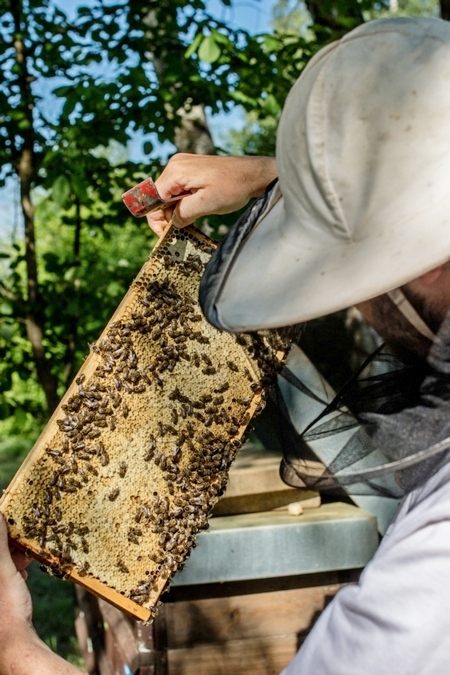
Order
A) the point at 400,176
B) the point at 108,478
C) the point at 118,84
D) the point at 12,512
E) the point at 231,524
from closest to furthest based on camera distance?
the point at 400,176 → the point at 12,512 → the point at 108,478 → the point at 231,524 → the point at 118,84

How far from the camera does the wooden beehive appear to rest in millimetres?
2158

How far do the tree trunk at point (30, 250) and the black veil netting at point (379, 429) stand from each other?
3089 mm

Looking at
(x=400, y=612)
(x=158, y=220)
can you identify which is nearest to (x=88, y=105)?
(x=158, y=220)

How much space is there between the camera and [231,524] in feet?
10.5

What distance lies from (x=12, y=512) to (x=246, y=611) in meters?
1.61

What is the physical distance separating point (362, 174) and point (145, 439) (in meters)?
1.33

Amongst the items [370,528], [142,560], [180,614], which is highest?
[142,560]

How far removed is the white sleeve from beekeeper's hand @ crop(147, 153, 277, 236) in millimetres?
1215

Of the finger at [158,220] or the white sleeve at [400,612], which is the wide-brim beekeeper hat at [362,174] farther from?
the finger at [158,220]

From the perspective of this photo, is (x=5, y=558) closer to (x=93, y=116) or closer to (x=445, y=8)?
(x=93, y=116)

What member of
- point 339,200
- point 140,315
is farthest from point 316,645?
point 140,315

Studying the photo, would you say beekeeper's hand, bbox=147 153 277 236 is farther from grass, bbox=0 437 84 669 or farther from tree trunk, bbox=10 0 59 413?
grass, bbox=0 437 84 669

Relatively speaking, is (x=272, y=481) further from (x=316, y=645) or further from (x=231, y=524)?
(x=316, y=645)

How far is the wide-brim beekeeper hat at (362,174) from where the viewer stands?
3.89 ft
